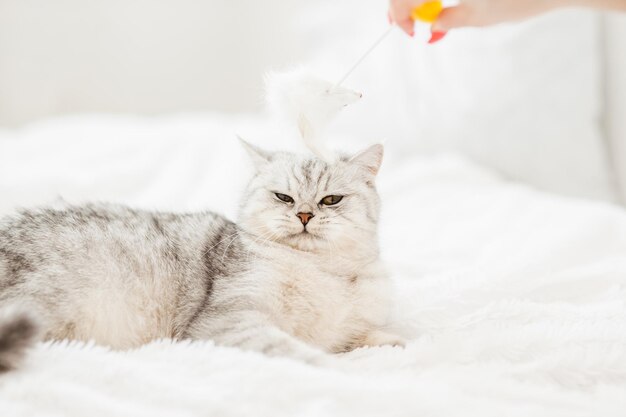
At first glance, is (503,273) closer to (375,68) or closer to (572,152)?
(572,152)

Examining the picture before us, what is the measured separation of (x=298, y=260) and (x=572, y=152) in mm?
1512

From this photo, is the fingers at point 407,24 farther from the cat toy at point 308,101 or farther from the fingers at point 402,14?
the cat toy at point 308,101

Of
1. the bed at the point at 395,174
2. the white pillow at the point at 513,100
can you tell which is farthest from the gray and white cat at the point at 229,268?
the white pillow at the point at 513,100

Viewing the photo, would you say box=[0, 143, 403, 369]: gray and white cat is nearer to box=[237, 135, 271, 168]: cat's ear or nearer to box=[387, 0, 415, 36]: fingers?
box=[237, 135, 271, 168]: cat's ear

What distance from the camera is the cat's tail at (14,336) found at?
0.93 metres

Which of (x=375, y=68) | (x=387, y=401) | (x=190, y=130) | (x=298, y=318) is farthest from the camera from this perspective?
(x=375, y=68)

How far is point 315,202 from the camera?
141 centimetres

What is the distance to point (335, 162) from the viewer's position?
1.46m

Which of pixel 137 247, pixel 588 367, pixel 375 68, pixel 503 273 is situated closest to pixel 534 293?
pixel 503 273

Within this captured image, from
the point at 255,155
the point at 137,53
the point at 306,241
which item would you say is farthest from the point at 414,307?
the point at 137,53

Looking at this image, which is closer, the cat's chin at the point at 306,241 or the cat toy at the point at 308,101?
the cat toy at the point at 308,101

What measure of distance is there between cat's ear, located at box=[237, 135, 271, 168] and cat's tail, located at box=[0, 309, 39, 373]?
0.72 metres

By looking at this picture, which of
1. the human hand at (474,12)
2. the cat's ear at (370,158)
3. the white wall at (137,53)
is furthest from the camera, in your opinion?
the white wall at (137,53)

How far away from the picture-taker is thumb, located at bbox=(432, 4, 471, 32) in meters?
1.37
